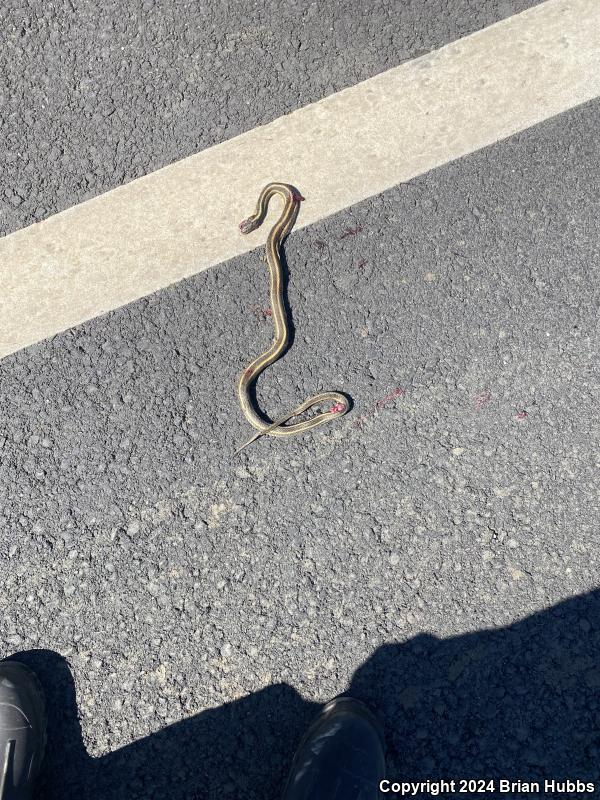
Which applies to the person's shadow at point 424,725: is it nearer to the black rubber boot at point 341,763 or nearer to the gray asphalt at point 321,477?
the gray asphalt at point 321,477

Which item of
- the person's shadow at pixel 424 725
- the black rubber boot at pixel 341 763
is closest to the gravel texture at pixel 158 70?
the person's shadow at pixel 424 725

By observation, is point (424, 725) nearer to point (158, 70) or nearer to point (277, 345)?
point (277, 345)

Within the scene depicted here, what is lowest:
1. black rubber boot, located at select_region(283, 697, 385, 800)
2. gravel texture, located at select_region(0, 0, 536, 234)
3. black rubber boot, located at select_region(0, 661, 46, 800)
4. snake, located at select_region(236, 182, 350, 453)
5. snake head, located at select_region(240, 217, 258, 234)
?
black rubber boot, located at select_region(283, 697, 385, 800)

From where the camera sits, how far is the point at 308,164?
152 inches

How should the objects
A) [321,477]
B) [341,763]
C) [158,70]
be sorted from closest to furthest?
[341,763] < [321,477] < [158,70]

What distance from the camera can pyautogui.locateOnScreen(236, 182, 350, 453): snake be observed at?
358 centimetres

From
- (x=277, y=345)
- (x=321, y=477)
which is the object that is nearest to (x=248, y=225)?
(x=277, y=345)

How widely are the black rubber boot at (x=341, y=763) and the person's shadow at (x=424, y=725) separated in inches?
4.9

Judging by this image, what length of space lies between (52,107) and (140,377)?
71.6 inches

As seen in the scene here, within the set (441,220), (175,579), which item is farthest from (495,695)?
(441,220)

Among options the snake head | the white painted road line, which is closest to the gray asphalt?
the white painted road line

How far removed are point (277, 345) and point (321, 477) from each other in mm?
824

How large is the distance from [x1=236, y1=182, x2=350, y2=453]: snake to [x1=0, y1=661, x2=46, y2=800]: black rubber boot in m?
1.70

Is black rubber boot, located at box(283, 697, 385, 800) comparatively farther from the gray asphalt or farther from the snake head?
the snake head
